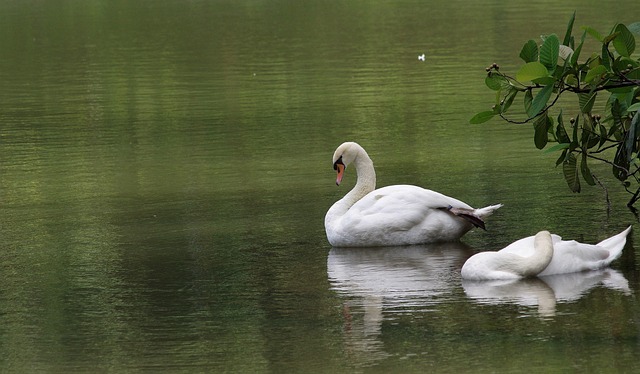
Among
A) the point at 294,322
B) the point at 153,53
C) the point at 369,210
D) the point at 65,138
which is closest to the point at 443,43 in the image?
the point at 153,53

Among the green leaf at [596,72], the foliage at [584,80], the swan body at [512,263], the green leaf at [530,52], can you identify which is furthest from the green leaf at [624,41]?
the swan body at [512,263]

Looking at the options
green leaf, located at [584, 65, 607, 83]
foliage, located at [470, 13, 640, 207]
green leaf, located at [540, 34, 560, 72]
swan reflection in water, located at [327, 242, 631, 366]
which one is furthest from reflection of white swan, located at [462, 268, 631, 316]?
green leaf, located at [540, 34, 560, 72]

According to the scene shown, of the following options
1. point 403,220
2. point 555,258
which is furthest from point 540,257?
point 403,220

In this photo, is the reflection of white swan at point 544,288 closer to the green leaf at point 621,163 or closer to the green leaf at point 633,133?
the green leaf at point 633,133

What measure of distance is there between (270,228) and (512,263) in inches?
122

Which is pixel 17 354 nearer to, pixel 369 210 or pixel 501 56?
pixel 369 210

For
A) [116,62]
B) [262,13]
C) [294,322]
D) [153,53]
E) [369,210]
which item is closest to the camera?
[294,322]

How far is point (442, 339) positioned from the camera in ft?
30.2

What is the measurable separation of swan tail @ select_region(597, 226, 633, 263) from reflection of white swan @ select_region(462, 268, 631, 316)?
13cm

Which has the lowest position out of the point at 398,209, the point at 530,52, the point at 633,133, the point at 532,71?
the point at 398,209

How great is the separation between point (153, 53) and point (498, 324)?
27.1m

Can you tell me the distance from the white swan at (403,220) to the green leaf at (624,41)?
78.7 inches

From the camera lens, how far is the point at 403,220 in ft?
40.8

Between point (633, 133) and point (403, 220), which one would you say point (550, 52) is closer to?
point (633, 133)
